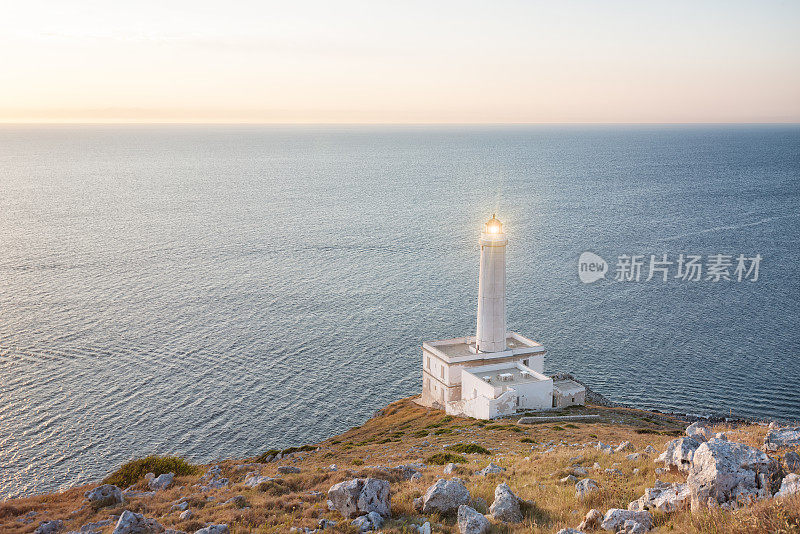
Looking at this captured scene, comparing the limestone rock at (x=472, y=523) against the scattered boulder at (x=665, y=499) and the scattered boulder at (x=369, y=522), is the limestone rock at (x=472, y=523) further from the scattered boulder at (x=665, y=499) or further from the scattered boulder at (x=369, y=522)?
the scattered boulder at (x=665, y=499)

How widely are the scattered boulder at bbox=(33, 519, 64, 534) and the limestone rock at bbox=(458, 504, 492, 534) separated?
13047mm

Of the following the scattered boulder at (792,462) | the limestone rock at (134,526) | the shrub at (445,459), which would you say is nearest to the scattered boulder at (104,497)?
the limestone rock at (134,526)

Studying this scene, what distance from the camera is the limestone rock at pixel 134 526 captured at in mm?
16203

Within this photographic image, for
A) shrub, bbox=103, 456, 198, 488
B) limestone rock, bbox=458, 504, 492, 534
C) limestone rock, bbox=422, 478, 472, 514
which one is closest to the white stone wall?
shrub, bbox=103, 456, 198, 488

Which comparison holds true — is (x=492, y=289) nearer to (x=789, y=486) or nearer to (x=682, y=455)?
(x=682, y=455)

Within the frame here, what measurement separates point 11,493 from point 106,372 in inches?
716

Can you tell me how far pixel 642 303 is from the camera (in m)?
79.3

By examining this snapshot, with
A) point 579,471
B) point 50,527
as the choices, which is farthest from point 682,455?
point 50,527

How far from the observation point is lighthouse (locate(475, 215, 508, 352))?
48.9m

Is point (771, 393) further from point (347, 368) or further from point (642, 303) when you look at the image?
point (347, 368)

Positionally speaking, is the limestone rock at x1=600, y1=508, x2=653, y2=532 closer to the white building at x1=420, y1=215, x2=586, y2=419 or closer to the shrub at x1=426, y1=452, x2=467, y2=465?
the shrub at x1=426, y1=452, x2=467, y2=465

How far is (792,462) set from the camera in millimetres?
13641

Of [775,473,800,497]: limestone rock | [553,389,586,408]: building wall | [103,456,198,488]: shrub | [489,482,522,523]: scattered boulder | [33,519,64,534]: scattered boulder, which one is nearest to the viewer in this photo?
[775,473,800,497]: limestone rock

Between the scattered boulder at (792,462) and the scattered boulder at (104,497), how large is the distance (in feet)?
67.2
